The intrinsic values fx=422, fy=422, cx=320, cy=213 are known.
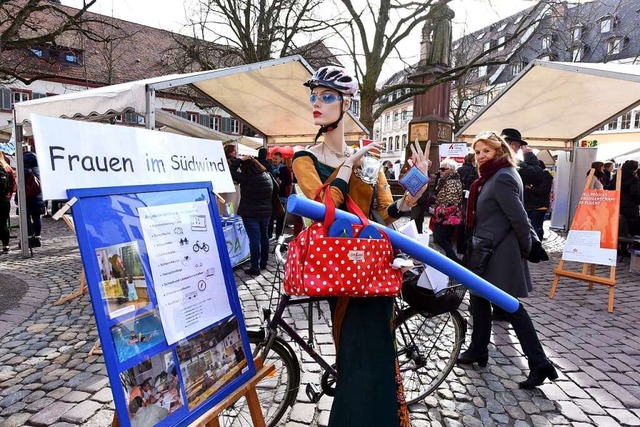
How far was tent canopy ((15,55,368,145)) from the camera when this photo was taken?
519cm

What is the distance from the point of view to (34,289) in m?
5.53

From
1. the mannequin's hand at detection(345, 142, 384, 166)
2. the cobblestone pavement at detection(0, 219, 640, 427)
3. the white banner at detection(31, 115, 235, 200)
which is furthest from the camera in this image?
the cobblestone pavement at detection(0, 219, 640, 427)

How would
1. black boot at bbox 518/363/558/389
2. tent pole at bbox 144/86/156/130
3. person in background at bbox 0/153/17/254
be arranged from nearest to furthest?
black boot at bbox 518/363/558/389 → tent pole at bbox 144/86/156/130 → person in background at bbox 0/153/17/254

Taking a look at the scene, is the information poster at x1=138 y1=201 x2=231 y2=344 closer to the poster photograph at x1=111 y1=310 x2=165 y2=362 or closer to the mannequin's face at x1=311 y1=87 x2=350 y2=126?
the poster photograph at x1=111 y1=310 x2=165 y2=362

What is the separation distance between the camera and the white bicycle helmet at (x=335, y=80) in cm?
207

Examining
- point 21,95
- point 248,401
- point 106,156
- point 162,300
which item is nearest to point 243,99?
point 106,156

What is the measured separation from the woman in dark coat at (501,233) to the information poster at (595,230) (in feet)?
7.79

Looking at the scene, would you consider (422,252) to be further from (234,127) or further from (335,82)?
(234,127)

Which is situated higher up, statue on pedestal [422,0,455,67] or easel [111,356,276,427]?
statue on pedestal [422,0,455,67]

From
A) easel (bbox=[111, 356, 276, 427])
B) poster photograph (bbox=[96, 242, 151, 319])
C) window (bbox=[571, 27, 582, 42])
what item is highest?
window (bbox=[571, 27, 582, 42])

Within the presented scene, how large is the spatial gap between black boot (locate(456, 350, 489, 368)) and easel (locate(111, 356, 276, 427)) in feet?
6.79

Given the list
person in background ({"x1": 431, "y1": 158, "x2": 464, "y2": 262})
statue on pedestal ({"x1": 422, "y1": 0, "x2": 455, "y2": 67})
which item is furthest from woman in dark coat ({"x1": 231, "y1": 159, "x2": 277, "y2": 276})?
statue on pedestal ({"x1": 422, "y1": 0, "x2": 455, "y2": 67})

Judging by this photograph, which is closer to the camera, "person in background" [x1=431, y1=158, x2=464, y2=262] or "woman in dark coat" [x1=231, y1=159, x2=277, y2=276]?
"woman in dark coat" [x1=231, y1=159, x2=277, y2=276]

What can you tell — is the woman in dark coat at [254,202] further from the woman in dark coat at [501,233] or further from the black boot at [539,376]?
the black boot at [539,376]
